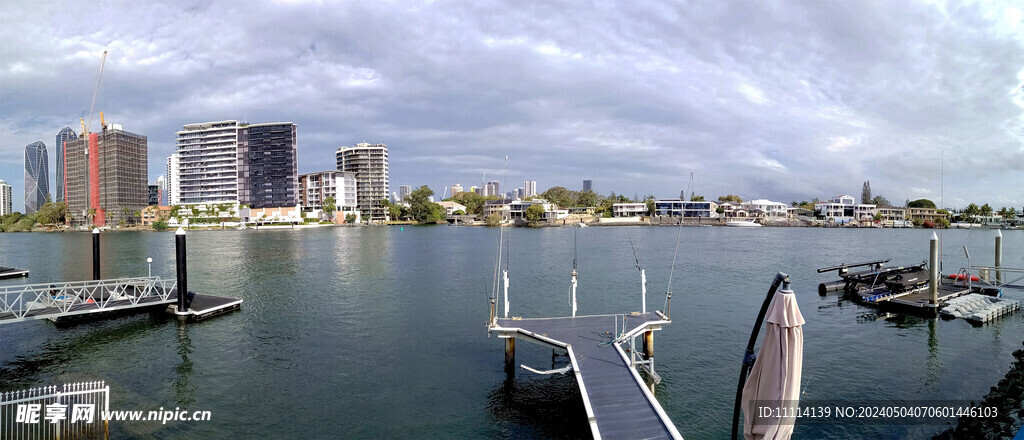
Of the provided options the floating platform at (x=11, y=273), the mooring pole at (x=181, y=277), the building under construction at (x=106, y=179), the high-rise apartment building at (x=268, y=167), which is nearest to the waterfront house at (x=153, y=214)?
the building under construction at (x=106, y=179)

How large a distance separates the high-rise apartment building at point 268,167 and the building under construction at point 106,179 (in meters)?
42.0

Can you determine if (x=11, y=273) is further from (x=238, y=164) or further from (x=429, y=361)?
(x=238, y=164)

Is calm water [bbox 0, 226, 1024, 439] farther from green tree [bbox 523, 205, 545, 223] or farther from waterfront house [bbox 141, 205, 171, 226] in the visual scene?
waterfront house [bbox 141, 205, 171, 226]

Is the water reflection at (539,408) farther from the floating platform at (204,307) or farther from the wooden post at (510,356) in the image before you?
the floating platform at (204,307)

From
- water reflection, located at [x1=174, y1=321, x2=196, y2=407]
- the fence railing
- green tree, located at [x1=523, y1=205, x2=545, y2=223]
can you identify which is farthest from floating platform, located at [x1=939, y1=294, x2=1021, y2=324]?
green tree, located at [x1=523, y1=205, x2=545, y2=223]

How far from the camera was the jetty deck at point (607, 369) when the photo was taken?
1103 cm

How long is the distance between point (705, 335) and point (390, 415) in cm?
1628

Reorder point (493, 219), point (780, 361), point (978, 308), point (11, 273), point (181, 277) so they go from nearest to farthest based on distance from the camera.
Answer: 1. point (780, 361)
2. point (181, 277)
3. point (978, 308)
4. point (11, 273)
5. point (493, 219)

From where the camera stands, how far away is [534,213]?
184625 mm

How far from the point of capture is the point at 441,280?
4409cm

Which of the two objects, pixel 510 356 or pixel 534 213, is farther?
pixel 534 213

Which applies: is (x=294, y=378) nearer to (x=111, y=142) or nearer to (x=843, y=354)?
(x=843, y=354)

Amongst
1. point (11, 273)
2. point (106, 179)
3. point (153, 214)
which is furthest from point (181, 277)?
point (106, 179)

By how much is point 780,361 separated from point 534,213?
584 ft
